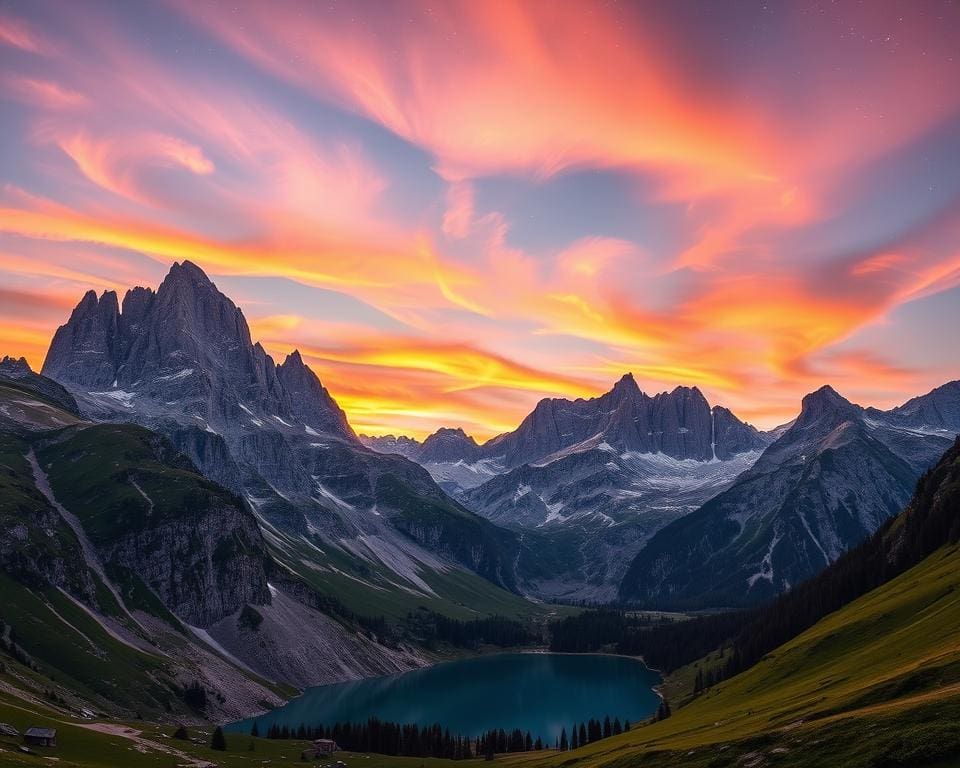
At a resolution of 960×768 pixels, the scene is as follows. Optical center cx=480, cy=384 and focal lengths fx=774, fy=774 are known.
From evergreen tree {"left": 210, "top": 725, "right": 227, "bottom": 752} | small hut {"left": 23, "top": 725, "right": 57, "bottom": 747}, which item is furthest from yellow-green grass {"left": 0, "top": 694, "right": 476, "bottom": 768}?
evergreen tree {"left": 210, "top": 725, "right": 227, "bottom": 752}

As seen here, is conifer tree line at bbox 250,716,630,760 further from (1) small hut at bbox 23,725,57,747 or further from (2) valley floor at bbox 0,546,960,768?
(1) small hut at bbox 23,725,57,747

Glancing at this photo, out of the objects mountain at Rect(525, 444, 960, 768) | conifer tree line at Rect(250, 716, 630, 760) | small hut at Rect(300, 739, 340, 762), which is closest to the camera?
mountain at Rect(525, 444, 960, 768)

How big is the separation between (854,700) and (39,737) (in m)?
84.0

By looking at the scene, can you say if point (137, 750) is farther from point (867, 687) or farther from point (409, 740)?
point (867, 687)

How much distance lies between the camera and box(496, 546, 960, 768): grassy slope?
45344mm

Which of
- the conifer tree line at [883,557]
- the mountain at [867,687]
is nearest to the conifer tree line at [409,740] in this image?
the conifer tree line at [883,557]

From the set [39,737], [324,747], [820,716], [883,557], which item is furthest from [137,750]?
[883,557]

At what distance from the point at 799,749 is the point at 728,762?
8.46m

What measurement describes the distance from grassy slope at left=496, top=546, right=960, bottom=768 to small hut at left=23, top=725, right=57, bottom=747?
2428 inches

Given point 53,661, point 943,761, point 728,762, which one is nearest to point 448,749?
point 53,661

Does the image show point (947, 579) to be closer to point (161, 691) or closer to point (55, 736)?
point (55, 736)

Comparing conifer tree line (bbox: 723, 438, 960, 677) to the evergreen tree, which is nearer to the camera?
the evergreen tree

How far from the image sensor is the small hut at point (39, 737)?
86125mm

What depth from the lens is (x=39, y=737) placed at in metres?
86.4
